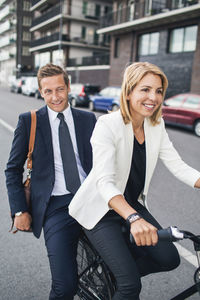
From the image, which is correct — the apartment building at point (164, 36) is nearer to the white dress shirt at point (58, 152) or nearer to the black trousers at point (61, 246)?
the white dress shirt at point (58, 152)

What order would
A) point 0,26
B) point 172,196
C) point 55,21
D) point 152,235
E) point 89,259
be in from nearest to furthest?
point 152,235 < point 89,259 < point 172,196 < point 55,21 < point 0,26

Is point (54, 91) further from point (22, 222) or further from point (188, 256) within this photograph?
point (188, 256)

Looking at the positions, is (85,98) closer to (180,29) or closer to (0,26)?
(180,29)

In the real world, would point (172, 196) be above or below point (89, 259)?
below

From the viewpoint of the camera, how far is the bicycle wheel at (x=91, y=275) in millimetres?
2041

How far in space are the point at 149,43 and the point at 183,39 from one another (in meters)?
4.03

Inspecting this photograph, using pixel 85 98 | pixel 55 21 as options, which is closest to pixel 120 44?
pixel 85 98

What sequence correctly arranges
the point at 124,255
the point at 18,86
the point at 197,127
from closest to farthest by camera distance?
1. the point at 124,255
2. the point at 197,127
3. the point at 18,86

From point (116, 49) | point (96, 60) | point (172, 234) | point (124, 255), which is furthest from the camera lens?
point (96, 60)

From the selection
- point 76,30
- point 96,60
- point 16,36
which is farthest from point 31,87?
point 16,36

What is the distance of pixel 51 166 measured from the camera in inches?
93.7

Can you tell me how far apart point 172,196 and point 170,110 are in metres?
8.19

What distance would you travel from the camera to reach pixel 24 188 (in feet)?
7.97

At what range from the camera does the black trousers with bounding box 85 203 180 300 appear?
1780 mm
